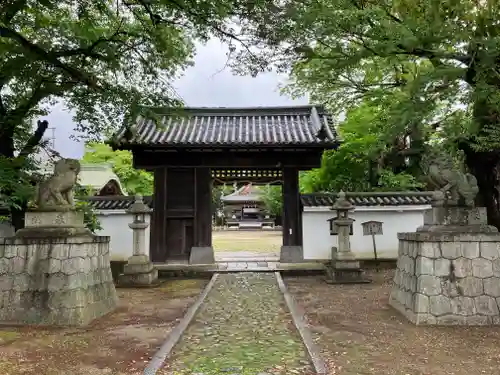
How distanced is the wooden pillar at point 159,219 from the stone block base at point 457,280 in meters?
10.2

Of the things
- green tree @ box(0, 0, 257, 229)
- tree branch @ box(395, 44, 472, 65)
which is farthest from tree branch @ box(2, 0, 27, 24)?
tree branch @ box(395, 44, 472, 65)

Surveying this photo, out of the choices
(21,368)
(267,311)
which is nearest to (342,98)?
(267,311)

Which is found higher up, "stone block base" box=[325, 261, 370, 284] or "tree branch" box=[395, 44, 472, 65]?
"tree branch" box=[395, 44, 472, 65]

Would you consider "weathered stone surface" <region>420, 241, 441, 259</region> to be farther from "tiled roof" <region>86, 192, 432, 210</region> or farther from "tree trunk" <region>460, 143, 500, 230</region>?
"tiled roof" <region>86, 192, 432, 210</region>

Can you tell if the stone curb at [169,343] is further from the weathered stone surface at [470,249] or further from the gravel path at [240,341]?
the weathered stone surface at [470,249]

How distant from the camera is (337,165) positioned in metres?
20.0

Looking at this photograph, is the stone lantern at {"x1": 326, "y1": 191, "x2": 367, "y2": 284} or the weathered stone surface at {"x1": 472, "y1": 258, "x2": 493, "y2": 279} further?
the stone lantern at {"x1": 326, "y1": 191, "x2": 367, "y2": 284}

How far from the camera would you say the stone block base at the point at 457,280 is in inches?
284

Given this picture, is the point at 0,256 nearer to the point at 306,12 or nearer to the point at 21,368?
the point at 21,368

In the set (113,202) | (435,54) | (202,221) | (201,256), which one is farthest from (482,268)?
(113,202)

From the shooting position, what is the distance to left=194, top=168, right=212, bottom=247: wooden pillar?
15.7 m

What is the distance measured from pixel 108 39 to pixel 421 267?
7755 mm

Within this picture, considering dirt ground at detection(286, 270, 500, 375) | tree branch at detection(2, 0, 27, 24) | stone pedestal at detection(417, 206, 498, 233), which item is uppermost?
tree branch at detection(2, 0, 27, 24)

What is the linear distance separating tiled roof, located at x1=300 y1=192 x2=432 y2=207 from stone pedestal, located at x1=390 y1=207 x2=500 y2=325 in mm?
7686
